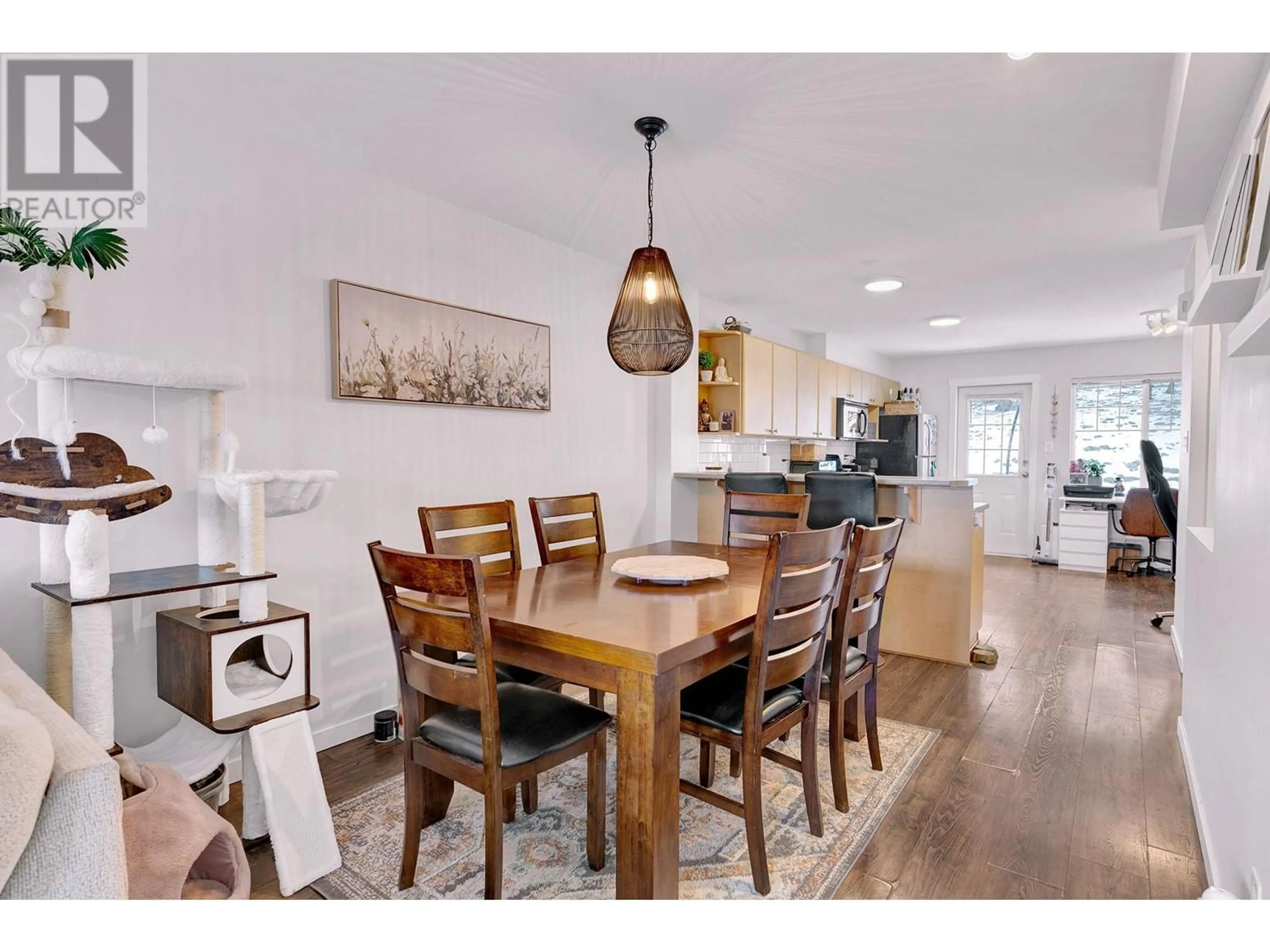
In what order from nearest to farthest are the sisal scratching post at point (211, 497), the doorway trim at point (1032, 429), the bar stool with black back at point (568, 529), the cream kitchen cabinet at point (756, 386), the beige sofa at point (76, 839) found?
the beige sofa at point (76, 839), the sisal scratching post at point (211, 497), the bar stool with black back at point (568, 529), the cream kitchen cabinet at point (756, 386), the doorway trim at point (1032, 429)

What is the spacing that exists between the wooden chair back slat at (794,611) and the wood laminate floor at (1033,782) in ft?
1.85

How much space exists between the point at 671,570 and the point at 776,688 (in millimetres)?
497

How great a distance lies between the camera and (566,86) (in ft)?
6.69

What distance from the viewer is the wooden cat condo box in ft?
5.75

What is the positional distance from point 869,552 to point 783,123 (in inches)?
59.6

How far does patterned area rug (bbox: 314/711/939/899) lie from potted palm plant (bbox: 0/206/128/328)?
166cm

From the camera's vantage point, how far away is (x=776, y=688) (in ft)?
6.16

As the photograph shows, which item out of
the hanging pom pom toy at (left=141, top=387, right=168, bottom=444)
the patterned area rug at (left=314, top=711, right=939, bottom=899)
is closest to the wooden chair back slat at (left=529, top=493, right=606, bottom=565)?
the patterned area rug at (left=314, top=711, right=939, bottom=899)

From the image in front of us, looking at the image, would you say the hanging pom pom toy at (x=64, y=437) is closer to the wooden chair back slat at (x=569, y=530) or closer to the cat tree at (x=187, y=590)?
the cat tree at (x=187, y=590)

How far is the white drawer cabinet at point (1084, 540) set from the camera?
20.7 ft

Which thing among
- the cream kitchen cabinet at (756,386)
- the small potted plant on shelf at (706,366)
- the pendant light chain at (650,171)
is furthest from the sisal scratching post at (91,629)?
the cream kitchen cabinet at (756,386)

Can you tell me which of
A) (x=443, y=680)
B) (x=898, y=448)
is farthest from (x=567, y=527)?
(x=898, y=448)

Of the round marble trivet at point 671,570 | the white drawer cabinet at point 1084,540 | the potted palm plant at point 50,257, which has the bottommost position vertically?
the white drawer cabinet at point 1084,540

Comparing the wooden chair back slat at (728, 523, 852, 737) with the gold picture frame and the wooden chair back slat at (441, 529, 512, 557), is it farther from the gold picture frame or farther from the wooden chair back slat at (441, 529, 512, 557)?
the gold picture frame
